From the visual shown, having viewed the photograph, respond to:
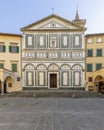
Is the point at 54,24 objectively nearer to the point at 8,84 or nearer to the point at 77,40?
the point at 77,40

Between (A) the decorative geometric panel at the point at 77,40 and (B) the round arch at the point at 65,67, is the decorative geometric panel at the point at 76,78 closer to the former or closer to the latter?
(B) the round arch at the point at 65,67

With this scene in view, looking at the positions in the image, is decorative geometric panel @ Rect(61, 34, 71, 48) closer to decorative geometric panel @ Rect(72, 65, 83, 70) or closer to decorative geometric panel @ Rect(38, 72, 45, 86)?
decorative geometric panel @ Rect(72, 65, 83, 70)

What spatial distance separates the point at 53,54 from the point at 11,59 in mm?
6157

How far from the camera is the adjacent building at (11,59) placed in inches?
1309

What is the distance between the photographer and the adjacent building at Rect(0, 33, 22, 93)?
33.2 m

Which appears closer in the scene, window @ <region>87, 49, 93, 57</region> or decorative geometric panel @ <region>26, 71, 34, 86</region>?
decorative geometric panel @ <region>26, 71, 34, 86</region>

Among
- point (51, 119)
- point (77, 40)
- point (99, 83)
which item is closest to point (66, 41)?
point (77, 40)

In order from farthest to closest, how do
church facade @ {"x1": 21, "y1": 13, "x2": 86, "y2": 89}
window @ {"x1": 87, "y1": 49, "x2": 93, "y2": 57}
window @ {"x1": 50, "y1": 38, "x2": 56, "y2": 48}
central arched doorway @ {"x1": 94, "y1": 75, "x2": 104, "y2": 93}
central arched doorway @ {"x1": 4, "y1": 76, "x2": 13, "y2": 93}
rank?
window @ {"x1": 50, "y1": 38, "x2": 56, "y2": 48} → window @ {"x1": 87, "y1": 49, "x2": 93, "y2": 57} → church facade @ {"x1": 21, "y1": 13, "x2": 86, "y2": 89} → central arched doorway @ {"x1": 94, "y1": 75, "x2": 104, "y2": 93} → central arched doorway @ {"x1": 4, "y1": 76, "x2": 13, "y2": 93}

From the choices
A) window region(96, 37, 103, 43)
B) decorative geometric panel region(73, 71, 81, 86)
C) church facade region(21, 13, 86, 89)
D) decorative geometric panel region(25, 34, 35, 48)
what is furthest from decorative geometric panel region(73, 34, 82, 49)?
decorative geometric panel region(25, 34, 35, 48)

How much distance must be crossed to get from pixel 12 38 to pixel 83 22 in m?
14.0

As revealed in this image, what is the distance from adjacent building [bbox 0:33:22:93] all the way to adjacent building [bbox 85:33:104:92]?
1001cm

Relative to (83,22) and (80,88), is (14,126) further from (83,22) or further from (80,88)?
Result: (83,22)

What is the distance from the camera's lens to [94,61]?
34.3m

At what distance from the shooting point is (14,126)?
28.0ft
